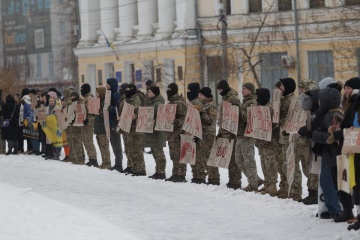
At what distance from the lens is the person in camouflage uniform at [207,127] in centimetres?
2192

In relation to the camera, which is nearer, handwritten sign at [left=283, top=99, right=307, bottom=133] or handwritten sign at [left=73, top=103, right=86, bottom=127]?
handwritten sign at [left=283, top=99, right=307, bottom=133]

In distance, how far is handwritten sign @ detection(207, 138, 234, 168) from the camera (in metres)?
21.3

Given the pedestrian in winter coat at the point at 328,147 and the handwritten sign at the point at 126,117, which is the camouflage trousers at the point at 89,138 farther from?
the pedestrian in winter coat at the point at 328,147

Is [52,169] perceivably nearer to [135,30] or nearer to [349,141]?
[349,141]

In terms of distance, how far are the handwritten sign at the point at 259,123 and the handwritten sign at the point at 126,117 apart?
4.91 metres

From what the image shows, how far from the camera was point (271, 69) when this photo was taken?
188 ft

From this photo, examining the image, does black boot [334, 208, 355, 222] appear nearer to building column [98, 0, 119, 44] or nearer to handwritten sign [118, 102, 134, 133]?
handwritten sign [118, 102, 134, 133]

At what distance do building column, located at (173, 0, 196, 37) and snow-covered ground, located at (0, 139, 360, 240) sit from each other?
3817cm

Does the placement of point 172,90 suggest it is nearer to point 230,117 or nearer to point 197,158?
point 197,158

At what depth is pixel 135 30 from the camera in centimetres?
6931

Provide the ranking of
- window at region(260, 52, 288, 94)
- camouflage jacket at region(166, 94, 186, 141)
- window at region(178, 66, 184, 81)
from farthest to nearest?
window at region(178, 66, 184, 81) < window at region(260, 52, 288, 94) < camouflage jacket at region(166, 94, 186, 141)

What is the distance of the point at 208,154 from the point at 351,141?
7804mm

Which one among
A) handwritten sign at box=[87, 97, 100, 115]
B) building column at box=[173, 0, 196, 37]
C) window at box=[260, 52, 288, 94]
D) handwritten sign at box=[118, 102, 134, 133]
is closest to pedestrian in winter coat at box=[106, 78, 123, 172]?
handwritten sign at box=[87, 97, 100, 115]

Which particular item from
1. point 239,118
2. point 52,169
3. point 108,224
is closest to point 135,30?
point 52,169
